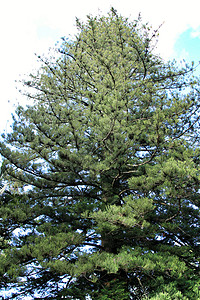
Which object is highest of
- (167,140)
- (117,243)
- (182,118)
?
(182,118)

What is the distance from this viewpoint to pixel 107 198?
15.9 ft

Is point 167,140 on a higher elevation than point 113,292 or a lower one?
higher

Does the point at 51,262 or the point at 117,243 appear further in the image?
the point at 117,243

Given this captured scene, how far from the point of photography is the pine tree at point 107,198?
136 inches

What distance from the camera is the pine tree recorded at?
136 inches

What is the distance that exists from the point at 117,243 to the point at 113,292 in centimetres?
116

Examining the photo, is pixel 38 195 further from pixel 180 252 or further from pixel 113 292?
pixel 180 252

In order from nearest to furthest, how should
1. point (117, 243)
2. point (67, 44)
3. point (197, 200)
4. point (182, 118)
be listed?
point (197, 200)
point (117, 243)
point (182, 118)
point (67, 44)

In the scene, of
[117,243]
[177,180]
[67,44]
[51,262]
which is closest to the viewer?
[51,262]

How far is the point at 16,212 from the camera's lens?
12.8ft

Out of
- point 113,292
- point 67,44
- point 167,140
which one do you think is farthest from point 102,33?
point 113,292

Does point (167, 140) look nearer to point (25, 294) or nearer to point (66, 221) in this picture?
point (66, 221)

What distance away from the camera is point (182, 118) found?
508 centimetres

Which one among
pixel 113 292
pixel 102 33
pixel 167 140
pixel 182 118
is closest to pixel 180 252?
pixel 113 292
